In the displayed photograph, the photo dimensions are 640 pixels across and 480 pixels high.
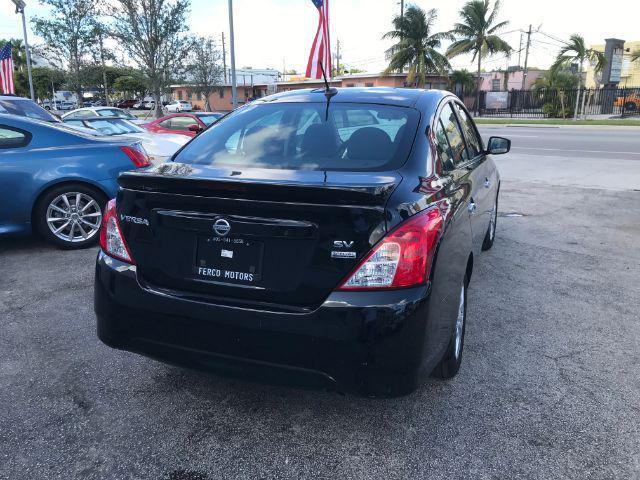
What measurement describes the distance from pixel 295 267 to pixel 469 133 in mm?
2708

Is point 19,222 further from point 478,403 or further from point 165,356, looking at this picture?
point 478,403

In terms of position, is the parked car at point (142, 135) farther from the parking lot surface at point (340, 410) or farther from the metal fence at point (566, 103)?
the metal fence at point (566, 103)

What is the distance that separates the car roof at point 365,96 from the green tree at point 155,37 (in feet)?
84.9

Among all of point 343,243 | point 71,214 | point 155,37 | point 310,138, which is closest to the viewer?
→ point 343,243

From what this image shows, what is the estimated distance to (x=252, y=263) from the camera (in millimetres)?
2389

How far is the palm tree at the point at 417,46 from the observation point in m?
41.9

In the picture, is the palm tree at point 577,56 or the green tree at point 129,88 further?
the green tree at point 129,88

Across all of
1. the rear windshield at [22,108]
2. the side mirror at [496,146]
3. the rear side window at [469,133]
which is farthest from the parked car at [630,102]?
the rear side window at [469,133]

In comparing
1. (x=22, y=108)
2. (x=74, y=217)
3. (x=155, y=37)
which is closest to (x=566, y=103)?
(x=155, y=37)

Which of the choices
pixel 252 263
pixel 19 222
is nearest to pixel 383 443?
pixel 252 263

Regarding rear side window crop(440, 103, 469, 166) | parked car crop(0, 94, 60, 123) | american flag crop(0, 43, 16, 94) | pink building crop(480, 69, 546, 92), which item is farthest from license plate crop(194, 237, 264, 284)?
pink building crop(480, 69, 546, 92)

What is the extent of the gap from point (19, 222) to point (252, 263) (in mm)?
4313

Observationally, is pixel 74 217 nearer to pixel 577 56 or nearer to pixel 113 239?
pixel 113 239

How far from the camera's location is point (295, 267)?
233cm
